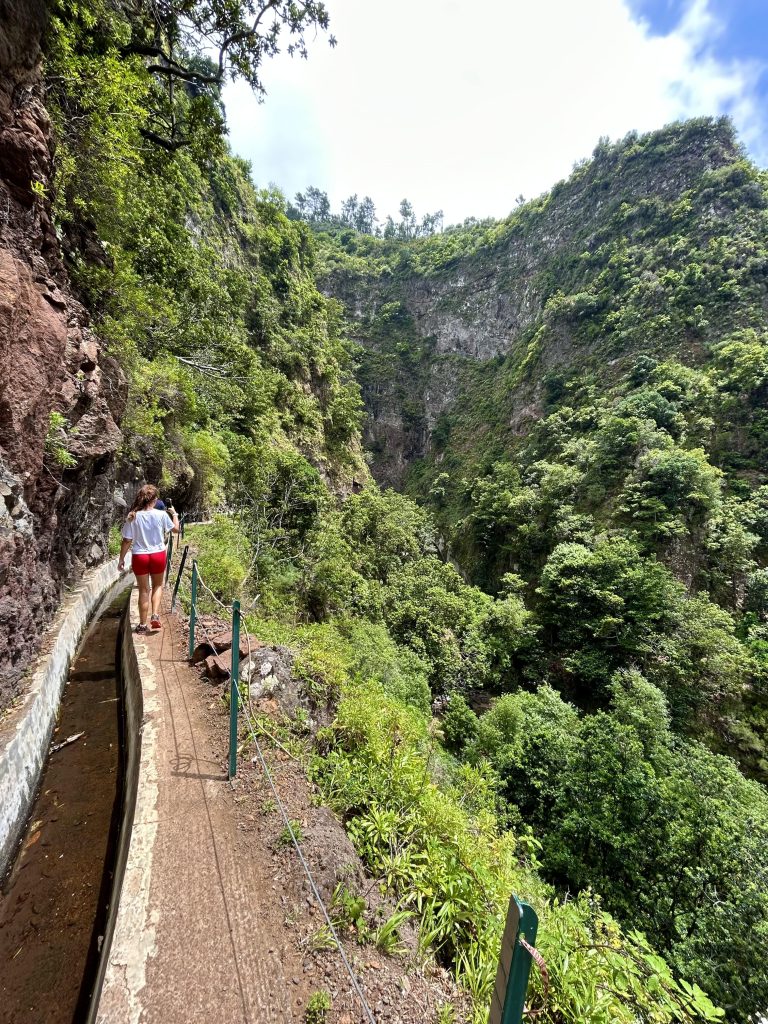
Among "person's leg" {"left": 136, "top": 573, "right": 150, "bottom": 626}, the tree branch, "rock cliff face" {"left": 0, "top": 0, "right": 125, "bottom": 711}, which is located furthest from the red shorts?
the tree branch

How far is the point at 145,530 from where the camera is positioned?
4664 mm

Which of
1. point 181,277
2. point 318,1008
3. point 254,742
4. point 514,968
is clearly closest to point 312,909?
point 318,1008

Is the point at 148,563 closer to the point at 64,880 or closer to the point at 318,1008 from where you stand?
the point at 64,880

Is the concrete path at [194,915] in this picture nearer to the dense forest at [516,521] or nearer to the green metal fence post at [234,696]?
the green metal fence post at [234,696]

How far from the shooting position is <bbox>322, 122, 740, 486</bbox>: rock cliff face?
39.2 m

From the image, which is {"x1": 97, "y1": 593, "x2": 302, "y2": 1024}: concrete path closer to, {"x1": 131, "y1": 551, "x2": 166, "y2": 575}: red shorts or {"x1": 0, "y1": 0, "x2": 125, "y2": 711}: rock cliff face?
{"x1": 0, "y1": 0, "x2": 125, "y2": 711}: rock cliff face

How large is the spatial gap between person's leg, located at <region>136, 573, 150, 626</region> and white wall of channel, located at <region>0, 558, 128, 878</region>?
0.80 m

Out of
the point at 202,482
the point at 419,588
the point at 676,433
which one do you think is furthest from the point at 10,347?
the point at 676,433

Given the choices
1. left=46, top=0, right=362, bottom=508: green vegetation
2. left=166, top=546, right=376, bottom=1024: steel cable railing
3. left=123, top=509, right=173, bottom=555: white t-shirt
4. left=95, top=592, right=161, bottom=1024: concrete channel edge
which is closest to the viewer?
left=95, top=592, right=161, bottom=1024: concrete channel edge

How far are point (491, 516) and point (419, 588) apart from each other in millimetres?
12320

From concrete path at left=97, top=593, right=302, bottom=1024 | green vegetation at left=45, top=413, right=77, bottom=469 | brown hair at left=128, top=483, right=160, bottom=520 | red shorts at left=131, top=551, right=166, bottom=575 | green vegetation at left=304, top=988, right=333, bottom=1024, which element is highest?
green vegetation at left=45, top=413, right=77, bottom=469

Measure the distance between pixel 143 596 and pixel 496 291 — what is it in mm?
59070

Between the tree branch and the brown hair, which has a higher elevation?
the tree branch

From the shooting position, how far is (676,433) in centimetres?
2589
